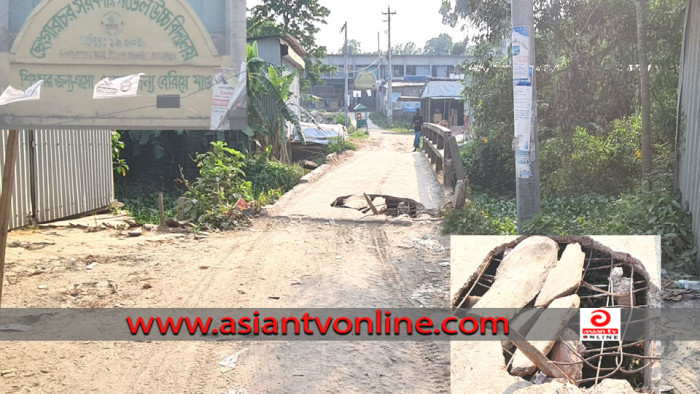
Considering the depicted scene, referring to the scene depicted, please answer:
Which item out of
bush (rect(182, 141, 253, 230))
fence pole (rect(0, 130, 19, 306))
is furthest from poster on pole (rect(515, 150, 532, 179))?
fence pole (rect(0, 130, 19, 306))

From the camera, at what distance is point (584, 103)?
12.4 meters

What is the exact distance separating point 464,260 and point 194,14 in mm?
3518

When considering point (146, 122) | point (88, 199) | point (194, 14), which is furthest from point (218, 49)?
point (88, 199)

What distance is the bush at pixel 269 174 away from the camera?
17594mm

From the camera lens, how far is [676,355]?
4.80 m

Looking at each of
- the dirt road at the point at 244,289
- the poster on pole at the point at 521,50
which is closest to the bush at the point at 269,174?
the dirt road at the point at 244,289

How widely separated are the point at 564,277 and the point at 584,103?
854 centimetres

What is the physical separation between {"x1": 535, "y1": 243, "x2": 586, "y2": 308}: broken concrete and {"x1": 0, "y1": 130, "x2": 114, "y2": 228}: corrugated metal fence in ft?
25.4

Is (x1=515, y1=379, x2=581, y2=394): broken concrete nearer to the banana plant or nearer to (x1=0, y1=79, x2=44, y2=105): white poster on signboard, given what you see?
(x1=0, y1=79, x2=44, y2=105): white poster on signboard

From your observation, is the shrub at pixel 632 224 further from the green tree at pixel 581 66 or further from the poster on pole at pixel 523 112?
the green tree at pixel 581 66

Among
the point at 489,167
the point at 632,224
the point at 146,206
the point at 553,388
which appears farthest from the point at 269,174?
the point at 553,388

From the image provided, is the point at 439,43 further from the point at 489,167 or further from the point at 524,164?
the point at 524,164

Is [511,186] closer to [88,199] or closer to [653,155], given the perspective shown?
[653,155]

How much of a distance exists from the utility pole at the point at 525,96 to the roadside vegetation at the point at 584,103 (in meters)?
1.21
